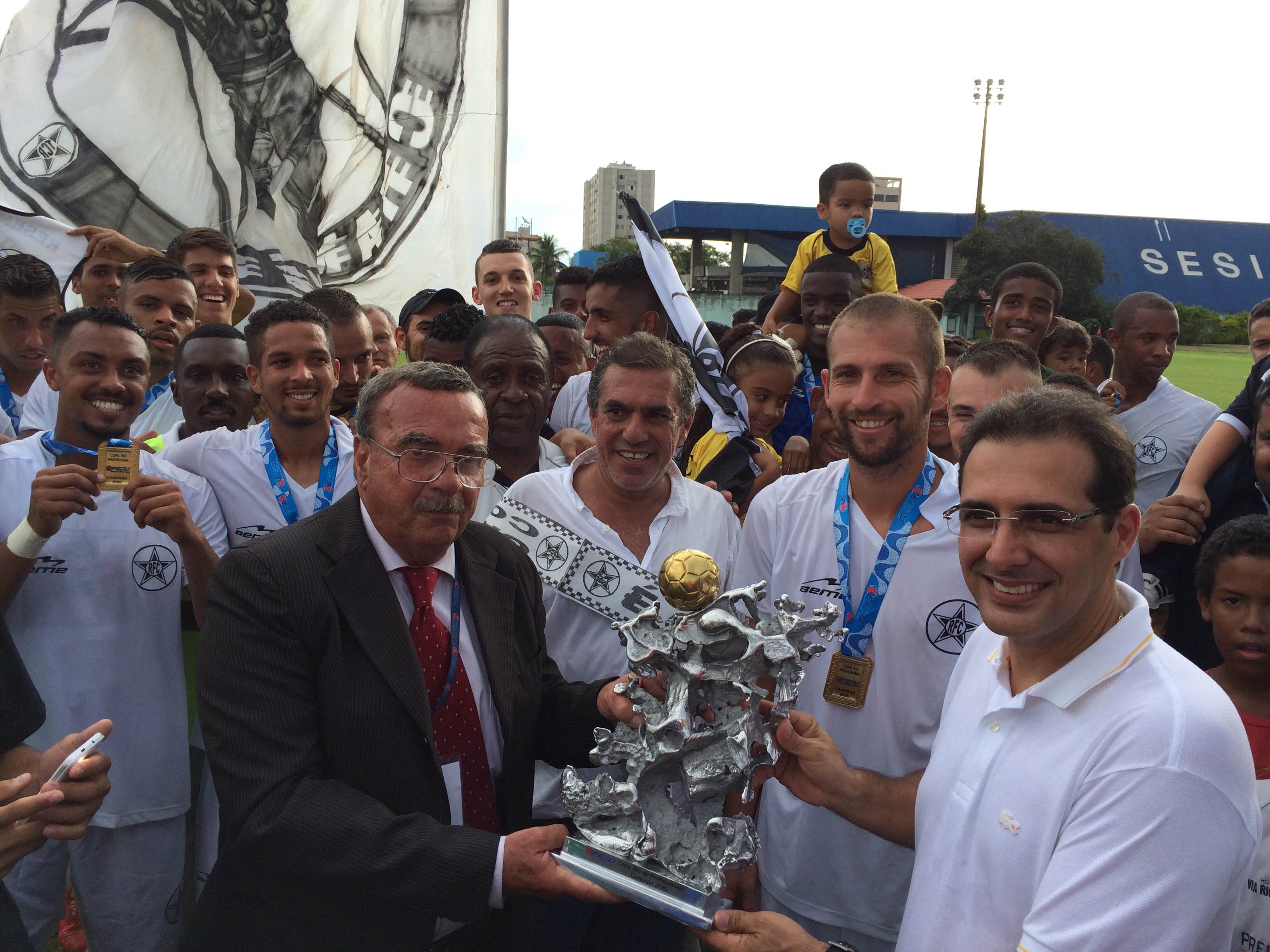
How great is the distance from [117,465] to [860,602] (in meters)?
2.86

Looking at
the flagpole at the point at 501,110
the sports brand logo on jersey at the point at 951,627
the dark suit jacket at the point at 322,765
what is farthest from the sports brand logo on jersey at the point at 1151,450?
the flagpole at the point at 501,110

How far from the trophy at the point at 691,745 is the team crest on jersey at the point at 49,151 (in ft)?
27.7

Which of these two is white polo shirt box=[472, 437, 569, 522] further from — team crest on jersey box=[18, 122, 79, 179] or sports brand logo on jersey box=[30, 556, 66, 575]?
team crest on jersey box=[18, 122, 79, 179]

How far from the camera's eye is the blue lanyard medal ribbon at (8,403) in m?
5.49

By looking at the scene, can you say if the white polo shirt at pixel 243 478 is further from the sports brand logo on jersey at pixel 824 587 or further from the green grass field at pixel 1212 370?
the green grass field at pixel 1212 370

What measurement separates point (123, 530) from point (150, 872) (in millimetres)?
1443

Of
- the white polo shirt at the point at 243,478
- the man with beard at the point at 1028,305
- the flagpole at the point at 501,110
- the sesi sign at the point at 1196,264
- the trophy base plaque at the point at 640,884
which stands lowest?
the trophy base plaque at the point at 640,884

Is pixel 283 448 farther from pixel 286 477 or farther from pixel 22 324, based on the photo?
pixel 22 324

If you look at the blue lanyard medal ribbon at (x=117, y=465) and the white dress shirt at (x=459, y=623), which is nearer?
the white dress shirt at (x=459, y=623)

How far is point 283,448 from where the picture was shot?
412 centimetres

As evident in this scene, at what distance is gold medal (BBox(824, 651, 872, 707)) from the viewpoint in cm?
305

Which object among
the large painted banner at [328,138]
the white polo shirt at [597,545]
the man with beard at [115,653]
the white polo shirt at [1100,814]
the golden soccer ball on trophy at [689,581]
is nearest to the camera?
the white polo shirt at [1100,814]

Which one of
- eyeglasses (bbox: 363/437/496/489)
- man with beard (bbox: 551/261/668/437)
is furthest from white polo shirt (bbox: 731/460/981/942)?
man with beard (bbox: 551/261/668/437)

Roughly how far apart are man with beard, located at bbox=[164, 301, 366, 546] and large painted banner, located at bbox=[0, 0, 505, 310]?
5016 millimetres
